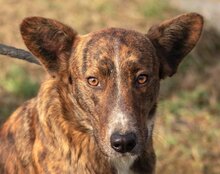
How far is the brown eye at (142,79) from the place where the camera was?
549cm

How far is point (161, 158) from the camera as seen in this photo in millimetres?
9016

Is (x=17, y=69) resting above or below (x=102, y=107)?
below

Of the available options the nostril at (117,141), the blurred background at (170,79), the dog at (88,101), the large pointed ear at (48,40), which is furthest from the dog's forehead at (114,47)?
the blurred background at (170,79)

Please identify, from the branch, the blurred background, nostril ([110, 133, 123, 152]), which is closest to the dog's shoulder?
the branch

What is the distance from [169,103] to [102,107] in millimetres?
4900

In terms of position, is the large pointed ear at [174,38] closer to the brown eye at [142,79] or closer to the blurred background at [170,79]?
Answer: the brown eye at [142,79]

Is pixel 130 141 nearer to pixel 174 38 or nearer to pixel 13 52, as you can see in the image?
pixel 174 38

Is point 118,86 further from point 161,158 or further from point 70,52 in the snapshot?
point 161,158

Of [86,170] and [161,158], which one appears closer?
[86,170]

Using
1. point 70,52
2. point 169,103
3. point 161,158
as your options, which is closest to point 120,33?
point 70,52

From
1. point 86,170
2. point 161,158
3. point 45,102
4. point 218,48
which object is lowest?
point 218,48

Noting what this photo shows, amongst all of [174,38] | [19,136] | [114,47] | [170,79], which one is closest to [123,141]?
[114,47]

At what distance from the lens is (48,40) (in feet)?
18.8

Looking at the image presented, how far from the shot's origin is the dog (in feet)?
17.7
